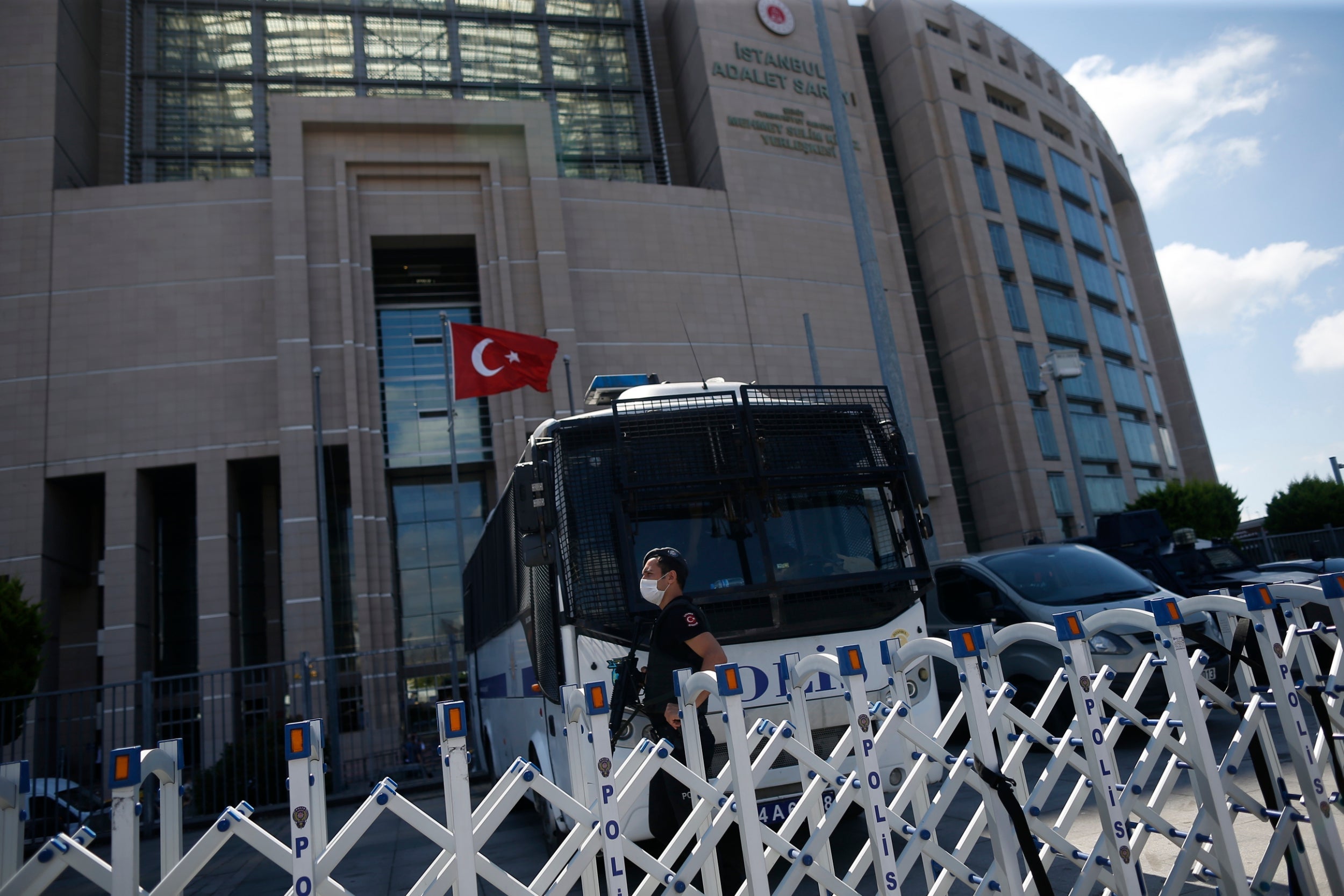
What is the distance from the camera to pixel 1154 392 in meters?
46.6

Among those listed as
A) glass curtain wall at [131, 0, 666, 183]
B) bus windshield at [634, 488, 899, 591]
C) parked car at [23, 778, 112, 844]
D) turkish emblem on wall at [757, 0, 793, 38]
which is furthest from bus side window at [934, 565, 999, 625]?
turkish emblem on wall at [757, 0, 793, 38]

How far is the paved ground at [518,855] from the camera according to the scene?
468 cm

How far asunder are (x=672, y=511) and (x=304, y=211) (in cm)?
2704

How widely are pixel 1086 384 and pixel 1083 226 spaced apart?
10.1 meters

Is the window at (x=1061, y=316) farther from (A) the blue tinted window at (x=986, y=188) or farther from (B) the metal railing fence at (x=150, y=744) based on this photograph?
(B) the metal railing fence at (x=150, y=744)

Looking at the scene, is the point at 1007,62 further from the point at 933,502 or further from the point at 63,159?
the point at 63,159

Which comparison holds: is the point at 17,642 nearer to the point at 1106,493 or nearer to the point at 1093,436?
the point at 1106,493

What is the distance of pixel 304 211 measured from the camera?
28.2 metres

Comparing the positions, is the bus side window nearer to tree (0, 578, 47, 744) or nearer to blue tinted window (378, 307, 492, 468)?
tree (0, 578, 47, 744)

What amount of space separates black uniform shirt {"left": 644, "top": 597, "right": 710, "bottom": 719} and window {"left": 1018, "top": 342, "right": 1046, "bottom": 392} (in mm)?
36901

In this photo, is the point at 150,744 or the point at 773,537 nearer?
the point at 773,537

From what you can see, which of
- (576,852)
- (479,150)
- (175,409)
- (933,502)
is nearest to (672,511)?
(576,852)

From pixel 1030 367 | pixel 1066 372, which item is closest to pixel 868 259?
pixel 1066 372

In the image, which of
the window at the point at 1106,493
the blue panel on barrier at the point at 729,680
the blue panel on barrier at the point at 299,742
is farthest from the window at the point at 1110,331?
the blue panel on barrier at the point at 299,742
